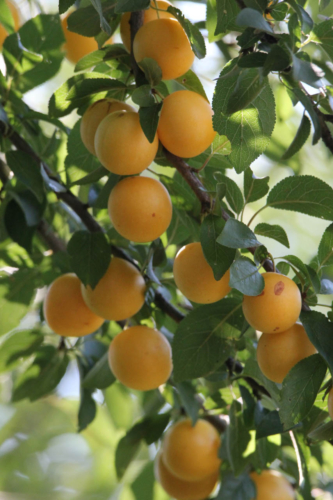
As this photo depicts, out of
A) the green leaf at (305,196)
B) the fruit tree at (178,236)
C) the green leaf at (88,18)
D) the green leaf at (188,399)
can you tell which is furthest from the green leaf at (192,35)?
the green leaf at (188,399)

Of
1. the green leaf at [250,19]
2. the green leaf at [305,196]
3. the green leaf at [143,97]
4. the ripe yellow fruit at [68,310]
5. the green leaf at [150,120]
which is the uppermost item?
the green leaf at [250,19]

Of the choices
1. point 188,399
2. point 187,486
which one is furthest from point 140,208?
point 187,486

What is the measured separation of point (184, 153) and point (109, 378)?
533mm

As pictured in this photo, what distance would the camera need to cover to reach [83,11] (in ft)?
2.44

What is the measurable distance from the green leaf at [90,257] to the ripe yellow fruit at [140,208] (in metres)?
0.10

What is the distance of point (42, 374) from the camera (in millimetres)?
1136

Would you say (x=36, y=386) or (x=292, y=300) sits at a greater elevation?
(x=292, y=300)

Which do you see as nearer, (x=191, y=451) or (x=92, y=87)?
(x=92, y=87)

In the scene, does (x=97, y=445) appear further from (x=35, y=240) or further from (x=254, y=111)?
(x=254, y=111)

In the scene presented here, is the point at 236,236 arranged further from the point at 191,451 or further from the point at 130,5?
Answer: the point at 191,451

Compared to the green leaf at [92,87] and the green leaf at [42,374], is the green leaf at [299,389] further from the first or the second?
the green leaf at [42,374]

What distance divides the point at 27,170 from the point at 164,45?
35 centimetres

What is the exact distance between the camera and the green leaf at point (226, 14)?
0.68m

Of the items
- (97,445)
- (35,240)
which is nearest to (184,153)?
(35,240)
